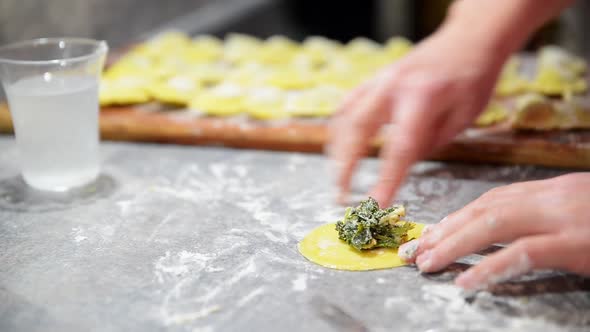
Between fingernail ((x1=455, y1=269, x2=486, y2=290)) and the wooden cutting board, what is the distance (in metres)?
0.54

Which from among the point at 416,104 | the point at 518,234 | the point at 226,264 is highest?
the point at 416,104

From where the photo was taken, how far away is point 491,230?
A: 2.80ft

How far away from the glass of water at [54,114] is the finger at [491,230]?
74 cm

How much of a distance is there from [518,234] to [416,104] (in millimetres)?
354

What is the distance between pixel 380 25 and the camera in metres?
3.78

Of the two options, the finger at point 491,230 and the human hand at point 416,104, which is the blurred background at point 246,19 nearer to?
the human hand at point 416,104

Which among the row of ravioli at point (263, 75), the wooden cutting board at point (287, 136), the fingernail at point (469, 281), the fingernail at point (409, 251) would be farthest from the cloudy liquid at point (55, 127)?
the fingernail at point (469, 281)

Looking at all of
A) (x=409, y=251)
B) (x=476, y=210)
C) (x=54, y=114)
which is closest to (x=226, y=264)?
(x=409, y=251)

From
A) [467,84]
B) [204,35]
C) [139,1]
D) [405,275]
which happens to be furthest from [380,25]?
[405,275]

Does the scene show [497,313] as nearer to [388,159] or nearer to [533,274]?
[533,274]

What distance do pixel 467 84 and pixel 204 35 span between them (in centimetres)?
170

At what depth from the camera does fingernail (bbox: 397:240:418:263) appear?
3.02 feet

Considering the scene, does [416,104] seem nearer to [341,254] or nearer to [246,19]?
[341,254]

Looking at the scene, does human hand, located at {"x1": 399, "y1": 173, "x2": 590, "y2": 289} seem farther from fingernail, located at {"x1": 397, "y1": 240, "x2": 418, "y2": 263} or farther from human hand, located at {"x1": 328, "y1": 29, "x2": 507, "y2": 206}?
human hand, located at {"x1": 328, "y1": 29, "x2": 507, "y2": 206}
